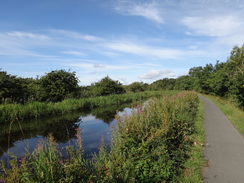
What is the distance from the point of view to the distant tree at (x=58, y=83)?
16328 millimetres

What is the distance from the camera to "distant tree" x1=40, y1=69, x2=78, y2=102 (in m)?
16.3

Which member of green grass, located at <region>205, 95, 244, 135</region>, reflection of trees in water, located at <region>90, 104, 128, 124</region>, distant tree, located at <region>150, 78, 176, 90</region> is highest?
distant tree, located at <region>150, 78, 176, 90</region>

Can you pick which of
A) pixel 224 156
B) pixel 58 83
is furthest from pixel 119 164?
pixel 58 83

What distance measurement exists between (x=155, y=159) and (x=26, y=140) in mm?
6945

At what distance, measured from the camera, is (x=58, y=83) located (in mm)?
16516

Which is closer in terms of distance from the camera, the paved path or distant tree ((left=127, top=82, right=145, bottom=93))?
the paved path

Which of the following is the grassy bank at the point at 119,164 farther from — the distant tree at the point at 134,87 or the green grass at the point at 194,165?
the distant tree at the point at 134,87

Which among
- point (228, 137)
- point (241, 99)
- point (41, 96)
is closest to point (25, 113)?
point (41, 96)

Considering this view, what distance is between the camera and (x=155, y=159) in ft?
14.0

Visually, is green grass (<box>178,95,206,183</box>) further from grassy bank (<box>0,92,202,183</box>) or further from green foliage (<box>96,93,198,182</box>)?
green foliage (<box>96,93,198,182</box>)

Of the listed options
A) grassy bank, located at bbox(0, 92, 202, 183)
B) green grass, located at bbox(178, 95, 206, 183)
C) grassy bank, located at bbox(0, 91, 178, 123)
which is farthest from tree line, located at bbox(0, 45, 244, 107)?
green grass, located at bbox(178, 95, 206, 183)

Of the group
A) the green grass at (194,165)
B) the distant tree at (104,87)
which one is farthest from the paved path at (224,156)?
the distant tree at (104,87)

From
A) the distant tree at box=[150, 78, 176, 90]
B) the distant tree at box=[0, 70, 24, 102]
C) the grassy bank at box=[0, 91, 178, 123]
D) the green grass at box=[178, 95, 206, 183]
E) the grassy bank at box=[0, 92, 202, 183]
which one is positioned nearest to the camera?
the grassy bank at box=[0, 92, 202, 183]

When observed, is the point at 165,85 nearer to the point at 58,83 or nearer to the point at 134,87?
the point at 134,87
